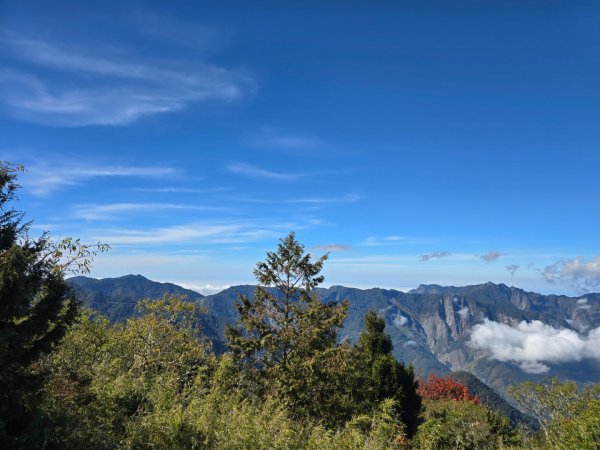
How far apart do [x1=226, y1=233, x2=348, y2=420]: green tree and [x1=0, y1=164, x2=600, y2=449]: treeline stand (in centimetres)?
7

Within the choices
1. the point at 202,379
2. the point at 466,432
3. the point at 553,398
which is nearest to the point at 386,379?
the point at 466,432

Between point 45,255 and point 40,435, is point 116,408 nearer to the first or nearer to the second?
point 40,435

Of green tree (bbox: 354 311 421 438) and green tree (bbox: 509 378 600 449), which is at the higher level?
green tree (bbox: 354 311 421 438)

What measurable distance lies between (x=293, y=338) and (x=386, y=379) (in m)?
12.3

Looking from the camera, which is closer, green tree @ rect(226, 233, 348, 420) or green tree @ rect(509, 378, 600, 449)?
green tree @ rect(226, 233, 348, 420)

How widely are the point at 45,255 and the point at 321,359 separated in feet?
49.9

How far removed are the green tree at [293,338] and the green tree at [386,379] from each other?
789cm

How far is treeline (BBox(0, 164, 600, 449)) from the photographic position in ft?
24.9

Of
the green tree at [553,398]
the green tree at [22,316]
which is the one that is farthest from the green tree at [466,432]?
the green tree at [22,316]

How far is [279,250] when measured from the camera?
24.4 metres

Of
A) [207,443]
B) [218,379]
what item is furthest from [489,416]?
[207,443]

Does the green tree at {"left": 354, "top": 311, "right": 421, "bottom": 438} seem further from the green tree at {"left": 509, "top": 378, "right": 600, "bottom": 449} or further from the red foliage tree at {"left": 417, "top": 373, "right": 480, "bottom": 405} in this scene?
the red foliage tree at {"left": 417, "top": 373, "right": 480, "bottom": 405}

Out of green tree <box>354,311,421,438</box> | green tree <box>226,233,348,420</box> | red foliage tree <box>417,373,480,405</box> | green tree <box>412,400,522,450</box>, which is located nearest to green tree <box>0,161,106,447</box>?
green tree <box>412,400,522,450</box>

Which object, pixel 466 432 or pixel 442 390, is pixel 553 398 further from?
pixel 466 432
